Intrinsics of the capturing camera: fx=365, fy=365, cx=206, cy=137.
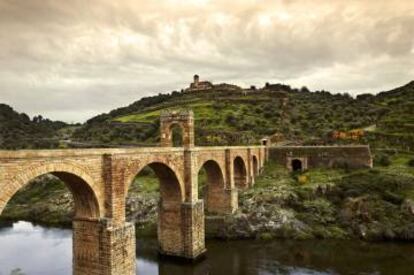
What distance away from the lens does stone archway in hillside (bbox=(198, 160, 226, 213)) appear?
113ft

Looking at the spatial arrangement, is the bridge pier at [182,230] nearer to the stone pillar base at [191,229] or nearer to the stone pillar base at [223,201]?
the stone pillar base at [191,229]

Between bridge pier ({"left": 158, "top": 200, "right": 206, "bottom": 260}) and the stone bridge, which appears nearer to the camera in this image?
the stone bridge

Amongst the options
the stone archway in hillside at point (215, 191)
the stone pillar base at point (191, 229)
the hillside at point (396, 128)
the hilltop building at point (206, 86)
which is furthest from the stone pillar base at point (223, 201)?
the hilltop building at point (206, 86)

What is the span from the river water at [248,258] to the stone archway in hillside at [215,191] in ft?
16.4

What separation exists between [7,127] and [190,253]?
57722 mm

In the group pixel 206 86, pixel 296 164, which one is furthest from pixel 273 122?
pixel 206 86

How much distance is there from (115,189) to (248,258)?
13.4 m

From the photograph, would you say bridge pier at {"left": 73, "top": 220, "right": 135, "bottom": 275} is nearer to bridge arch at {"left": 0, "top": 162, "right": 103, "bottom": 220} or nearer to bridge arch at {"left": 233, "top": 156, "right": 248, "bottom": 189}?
bridge arch at {"left": 0, "top": 162, "right": 103, "bottom": 220}

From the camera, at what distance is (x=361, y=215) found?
3256cm

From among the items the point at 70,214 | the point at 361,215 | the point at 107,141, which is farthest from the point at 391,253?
the point at 107,141

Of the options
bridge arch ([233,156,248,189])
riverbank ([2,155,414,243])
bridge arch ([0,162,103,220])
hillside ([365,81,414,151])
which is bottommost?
riverbank ([2,155,414,243])

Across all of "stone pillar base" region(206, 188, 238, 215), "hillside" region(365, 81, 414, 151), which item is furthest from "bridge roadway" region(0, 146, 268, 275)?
"hillside" region(365, 81, 414, 151)

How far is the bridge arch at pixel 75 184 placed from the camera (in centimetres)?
1317

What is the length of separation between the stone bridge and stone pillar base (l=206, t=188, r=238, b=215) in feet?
11.1
